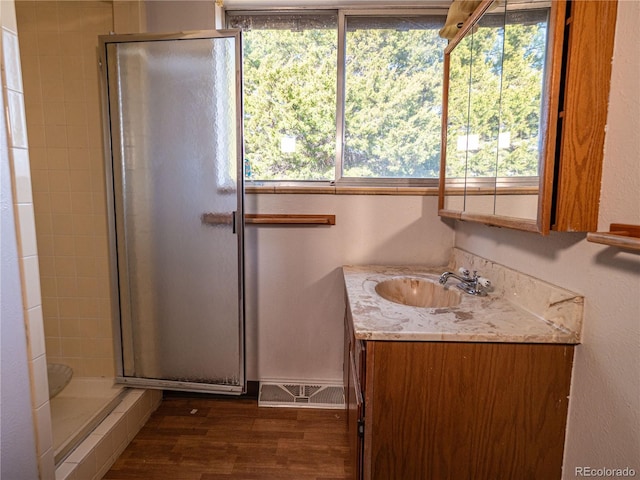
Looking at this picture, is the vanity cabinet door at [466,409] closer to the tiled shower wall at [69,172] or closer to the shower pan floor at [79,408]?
the shower pan floor at [79,408]

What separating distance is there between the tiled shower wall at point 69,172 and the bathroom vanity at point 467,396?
5.62ft

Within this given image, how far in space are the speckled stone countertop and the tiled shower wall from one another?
1.59 metres

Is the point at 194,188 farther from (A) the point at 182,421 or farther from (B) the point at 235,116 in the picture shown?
(A) the point at 182,421

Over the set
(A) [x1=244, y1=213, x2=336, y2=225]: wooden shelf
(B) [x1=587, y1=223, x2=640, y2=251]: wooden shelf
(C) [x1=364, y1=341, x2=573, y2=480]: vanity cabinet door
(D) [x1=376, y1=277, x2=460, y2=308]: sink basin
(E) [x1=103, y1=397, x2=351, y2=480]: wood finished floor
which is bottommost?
(E) [x1=103, y1=397, x2=351, y2=480]: wood finished floor

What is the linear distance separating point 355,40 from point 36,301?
1.89 metres

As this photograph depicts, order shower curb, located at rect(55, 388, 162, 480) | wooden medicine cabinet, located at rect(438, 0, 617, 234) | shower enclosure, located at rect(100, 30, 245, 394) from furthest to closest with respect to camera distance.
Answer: shower enclosure, located at rect(100, 30, 245, 394)
shower curb, located at rect(55, 388, 162, 480)
wooden medicine cabinet, located at rect(438, 0, 617, 234)

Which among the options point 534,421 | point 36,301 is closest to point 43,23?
point 36,301

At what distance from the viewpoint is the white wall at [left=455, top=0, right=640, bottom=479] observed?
73 cm

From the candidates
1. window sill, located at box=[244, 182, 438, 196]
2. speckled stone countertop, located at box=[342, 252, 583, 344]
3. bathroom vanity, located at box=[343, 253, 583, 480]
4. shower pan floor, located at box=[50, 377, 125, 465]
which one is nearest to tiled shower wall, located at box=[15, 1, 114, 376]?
shower pan floor, located at box=[50, 377, 125, 465]

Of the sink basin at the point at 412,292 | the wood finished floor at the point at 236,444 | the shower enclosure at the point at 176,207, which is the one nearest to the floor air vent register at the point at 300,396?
the wood finished floor at the point at 236,444

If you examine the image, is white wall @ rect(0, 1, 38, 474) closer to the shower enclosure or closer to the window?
the shower enclosure

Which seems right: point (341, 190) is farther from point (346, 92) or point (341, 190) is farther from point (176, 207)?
point (176, 207)

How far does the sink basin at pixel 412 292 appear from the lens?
4.81 ft

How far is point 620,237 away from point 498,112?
0.63 m
